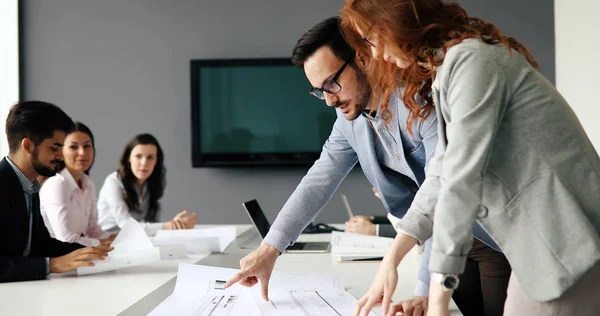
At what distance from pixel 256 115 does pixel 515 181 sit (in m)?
4.15

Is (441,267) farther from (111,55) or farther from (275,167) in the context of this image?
(111,55)

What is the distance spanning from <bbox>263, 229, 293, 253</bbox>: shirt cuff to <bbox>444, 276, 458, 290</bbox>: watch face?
63 centimetres

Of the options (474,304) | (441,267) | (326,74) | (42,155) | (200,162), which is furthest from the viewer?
(200,162)

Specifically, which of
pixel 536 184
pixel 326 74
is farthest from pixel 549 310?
pixel 326 74

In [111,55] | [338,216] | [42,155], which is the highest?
[111,55]

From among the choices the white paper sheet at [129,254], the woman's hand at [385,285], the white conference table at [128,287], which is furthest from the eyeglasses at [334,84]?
the white paper sheet at [129,254]

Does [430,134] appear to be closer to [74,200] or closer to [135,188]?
[74,200]

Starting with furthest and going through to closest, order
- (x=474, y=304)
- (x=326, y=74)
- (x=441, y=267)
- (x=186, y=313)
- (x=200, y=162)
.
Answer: (x=200, y=162), (x=474, y=304), (x=326, y=74), (x=186, y=313), (x=441, y=267)

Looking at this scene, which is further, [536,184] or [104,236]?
[104,236]

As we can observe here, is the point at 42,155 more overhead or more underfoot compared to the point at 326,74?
more underfoot

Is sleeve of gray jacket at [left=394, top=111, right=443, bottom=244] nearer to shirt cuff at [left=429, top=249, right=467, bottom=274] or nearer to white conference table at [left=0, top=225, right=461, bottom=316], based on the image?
shirt cuff at [left=429, top=249, right=467, bottom=274]

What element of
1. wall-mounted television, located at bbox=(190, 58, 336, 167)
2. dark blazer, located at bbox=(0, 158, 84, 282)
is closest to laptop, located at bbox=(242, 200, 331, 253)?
dark blazer, located at bbox=(0, 158, 84, 282)

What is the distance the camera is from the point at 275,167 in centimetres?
511

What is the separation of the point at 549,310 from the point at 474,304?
734 millimetres
